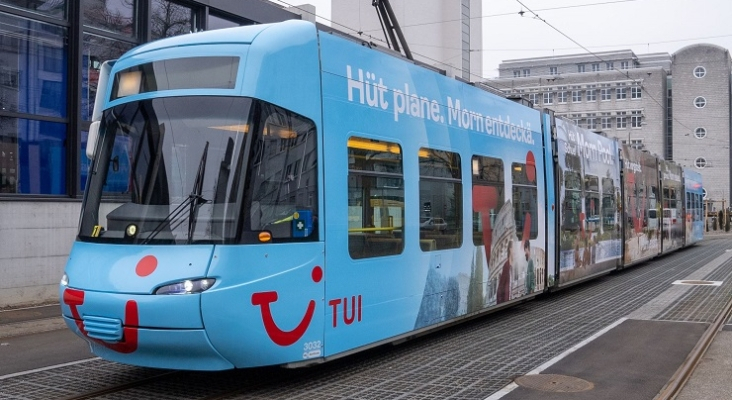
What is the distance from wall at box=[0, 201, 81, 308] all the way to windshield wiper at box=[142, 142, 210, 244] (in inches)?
286

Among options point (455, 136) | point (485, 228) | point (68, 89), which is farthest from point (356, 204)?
point (68, 89)

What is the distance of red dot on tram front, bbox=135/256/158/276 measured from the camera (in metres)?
6.21

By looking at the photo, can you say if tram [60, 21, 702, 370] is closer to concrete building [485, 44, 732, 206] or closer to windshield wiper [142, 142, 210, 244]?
windshield wiper [142, 142, 210, 244]

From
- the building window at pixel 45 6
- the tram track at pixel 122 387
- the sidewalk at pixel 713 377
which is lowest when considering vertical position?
the sidewalk at pixel 713 377

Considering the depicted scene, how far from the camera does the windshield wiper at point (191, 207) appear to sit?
6.32 m

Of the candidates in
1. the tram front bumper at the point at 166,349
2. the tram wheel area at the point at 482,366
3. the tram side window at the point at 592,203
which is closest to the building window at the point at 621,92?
the tram side window at the point at 592,203

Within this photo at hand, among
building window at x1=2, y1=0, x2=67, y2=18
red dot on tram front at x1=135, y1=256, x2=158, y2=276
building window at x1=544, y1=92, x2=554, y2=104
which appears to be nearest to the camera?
red dot on tram front at x1=135, y1=256, x2=158, y2=276

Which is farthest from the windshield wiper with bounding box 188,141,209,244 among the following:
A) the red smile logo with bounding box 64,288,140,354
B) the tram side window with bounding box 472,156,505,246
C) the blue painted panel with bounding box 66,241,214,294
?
the tram side window with bounding box 472,156,505,246

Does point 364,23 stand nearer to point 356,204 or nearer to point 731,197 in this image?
point 356,204

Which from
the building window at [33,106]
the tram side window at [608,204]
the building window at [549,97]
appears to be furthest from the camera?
the building window at [549,97]

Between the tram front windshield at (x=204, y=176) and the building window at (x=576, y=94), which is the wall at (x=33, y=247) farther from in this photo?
the building window at (x=576, y=94)

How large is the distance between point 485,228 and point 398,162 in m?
2.62

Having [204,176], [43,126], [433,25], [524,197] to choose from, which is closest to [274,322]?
[204,176]

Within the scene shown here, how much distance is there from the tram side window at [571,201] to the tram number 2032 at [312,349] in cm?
836
